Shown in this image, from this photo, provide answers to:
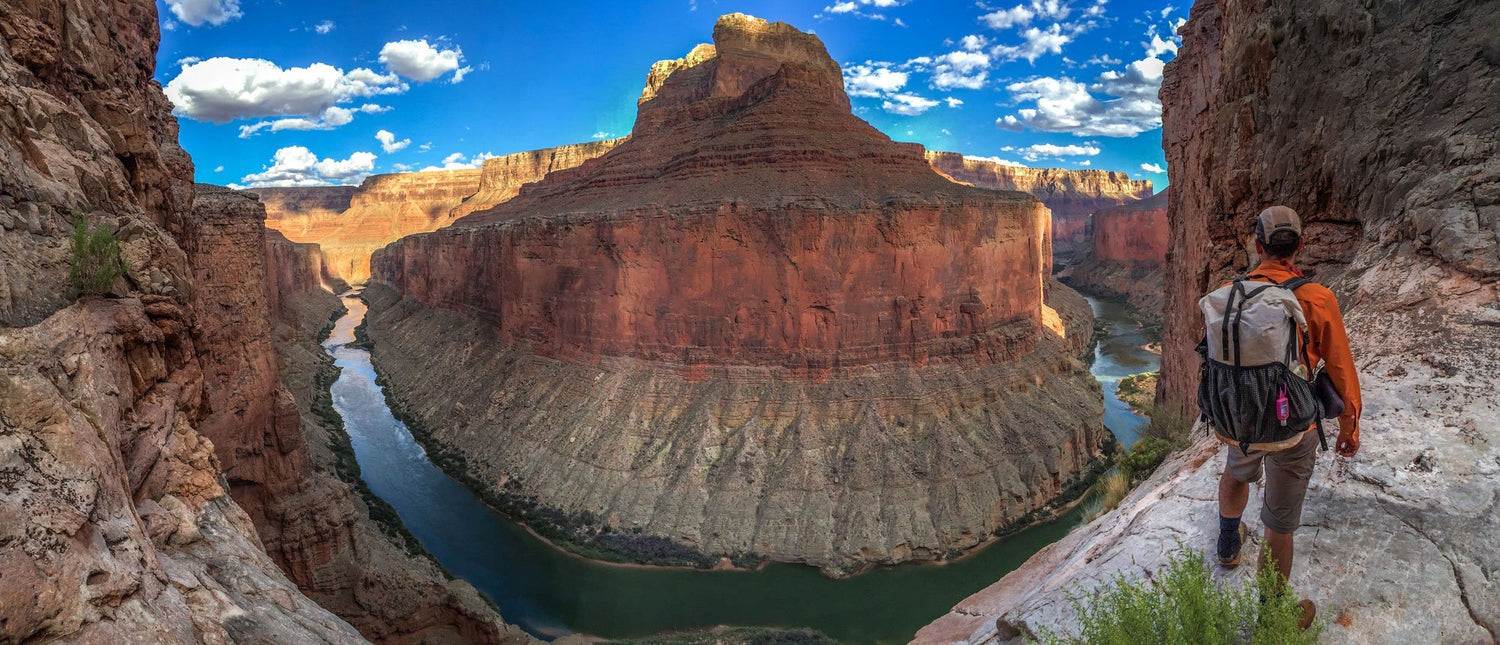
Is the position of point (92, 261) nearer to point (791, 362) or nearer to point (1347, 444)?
point (1347, 444)

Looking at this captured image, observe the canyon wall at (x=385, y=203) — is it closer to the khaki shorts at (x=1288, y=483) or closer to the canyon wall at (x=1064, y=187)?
the canyon wall at (x=1064, y=187)

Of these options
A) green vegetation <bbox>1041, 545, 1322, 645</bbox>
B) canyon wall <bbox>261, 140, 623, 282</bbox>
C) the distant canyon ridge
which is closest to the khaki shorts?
green vegetation <bbox>1041, 545, 1322, 645</bbox>

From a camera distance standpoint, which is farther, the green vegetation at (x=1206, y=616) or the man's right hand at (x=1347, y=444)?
the man's right hand at (x=1347, y=444)

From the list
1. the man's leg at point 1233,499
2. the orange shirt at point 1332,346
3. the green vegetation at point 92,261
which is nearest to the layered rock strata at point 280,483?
the green vegetation at point 92,261

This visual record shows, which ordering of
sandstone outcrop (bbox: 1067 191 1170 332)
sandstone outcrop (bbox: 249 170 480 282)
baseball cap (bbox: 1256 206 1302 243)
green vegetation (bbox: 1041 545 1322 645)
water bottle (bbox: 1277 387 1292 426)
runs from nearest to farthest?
1. green vegetation (bbox: 1041 545 1322 645)
2. water bottle (bbox: 1277 387 1292 426)
3. baseball cap (bbox: 1256 206 1302 243)
4. sandstone outcrop (bbox: 1067 191 1170 332)
5. sandstone outcrop (bbox: 249 170 480 282)

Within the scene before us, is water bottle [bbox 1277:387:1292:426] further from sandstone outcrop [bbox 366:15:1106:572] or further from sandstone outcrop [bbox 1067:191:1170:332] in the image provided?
sandstone outcrop [bbox 1067:191:1170:332]

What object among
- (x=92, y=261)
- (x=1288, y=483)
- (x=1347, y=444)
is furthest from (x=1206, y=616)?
(x=92, y=261)
